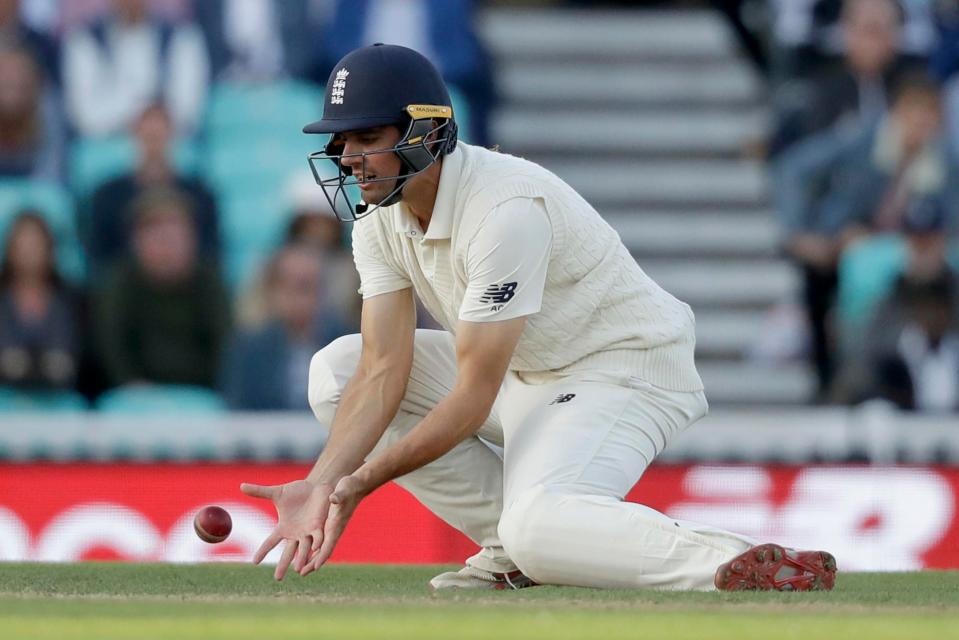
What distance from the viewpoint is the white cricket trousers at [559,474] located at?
3781mm

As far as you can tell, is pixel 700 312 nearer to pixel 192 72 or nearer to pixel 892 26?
pixel 892 26

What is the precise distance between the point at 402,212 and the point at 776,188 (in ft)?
18.5

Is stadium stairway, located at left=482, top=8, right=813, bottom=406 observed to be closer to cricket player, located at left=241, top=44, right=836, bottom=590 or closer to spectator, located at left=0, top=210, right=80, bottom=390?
spectator, located at left=0, top=210, right=80, bottom=390

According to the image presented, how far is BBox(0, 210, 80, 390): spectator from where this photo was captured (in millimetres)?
8547

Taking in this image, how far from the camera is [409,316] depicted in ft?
14.0

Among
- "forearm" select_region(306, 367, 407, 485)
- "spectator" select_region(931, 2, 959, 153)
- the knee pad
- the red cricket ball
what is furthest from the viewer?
"spectator" select_region(931, 2, 959, 153)

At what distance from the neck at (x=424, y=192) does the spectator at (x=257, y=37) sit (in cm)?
492

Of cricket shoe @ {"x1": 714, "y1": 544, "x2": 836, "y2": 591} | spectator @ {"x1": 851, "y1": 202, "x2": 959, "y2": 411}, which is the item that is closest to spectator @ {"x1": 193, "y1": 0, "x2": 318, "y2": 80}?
spectator @ {"x1": 851, "y1": 202, "x2": 959, "y2": 411}

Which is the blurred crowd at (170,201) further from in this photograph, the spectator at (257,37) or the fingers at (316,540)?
the fingers at (316,540)

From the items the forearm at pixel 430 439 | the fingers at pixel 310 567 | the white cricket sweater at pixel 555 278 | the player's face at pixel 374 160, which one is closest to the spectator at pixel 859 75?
the white cricket sweater at pixel 555 278

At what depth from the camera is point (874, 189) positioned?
9.05 m

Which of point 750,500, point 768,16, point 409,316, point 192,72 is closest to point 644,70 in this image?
point 768,16

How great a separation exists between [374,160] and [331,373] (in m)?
0.61

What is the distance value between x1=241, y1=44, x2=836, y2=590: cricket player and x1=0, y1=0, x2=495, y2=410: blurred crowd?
415cm
